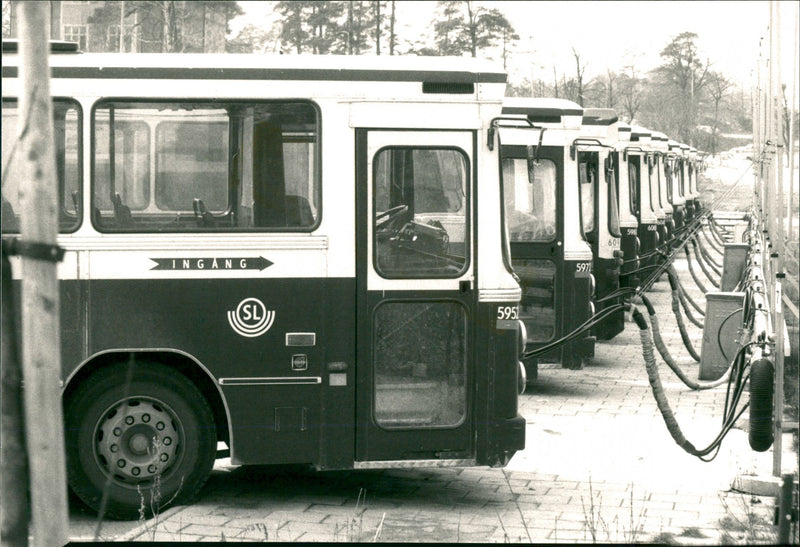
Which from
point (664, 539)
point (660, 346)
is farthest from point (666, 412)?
point (660, 346)

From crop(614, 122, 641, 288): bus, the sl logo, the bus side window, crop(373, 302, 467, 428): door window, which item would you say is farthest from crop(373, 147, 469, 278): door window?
crop(614, 122, 641, 288): bus

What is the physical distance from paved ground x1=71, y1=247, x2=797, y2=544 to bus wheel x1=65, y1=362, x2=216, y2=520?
0.56 ft

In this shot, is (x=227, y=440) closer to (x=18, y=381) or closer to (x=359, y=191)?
(x=359, y=191)

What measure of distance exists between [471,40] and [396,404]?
6019 millimetres

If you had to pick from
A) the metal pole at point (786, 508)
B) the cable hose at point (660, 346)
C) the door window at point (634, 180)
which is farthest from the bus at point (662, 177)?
the metal pole at point (786, 508)

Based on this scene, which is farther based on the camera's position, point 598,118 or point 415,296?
point 598,118

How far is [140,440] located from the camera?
7219 mm

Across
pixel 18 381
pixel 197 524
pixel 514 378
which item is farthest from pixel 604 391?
pixel 18 381

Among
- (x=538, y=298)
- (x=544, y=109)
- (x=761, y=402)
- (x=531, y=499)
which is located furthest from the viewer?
(x=538, y=298)

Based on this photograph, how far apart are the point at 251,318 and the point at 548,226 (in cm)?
585

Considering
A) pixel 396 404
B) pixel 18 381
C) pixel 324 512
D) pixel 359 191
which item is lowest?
pixel 324 512

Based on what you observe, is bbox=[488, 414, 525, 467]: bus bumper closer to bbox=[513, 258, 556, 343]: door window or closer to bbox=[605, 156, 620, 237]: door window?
bbox=[513, 258, 556, 343]: door window

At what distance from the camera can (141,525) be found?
7.02 m

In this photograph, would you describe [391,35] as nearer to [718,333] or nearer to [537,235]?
[537,235]
